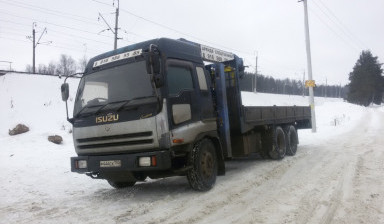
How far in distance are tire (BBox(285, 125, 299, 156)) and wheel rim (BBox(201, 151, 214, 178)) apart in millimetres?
5031

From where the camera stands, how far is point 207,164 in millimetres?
6449

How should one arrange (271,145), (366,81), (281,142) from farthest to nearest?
(366,81)
(281,142)
(271,145)

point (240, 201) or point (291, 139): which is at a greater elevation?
point (291, 139)

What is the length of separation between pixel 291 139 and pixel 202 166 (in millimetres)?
5961

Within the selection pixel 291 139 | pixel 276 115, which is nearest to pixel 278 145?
pixel 276 115

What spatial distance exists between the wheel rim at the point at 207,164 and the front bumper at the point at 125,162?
106 cm

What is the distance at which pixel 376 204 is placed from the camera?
4996mm

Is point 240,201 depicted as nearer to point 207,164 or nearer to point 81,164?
point 207,164

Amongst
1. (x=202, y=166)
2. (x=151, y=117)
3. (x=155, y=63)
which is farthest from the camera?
(x=202, y=166)

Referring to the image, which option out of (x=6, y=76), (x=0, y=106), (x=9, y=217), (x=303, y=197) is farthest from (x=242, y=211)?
(x=6, y=76)

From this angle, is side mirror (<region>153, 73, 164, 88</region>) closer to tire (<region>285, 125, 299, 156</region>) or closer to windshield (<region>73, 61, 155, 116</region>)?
windshield (<region>73, 61, 155, 116</region>)

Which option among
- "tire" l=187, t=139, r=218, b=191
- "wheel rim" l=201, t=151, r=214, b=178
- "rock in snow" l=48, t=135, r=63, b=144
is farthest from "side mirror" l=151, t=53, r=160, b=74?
"rock in snow" l=48, t=135, r=63, b=144

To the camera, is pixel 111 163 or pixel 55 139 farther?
pixel 55 139

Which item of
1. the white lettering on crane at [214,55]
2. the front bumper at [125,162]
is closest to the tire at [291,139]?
the white lettering on crane at [214,55]
